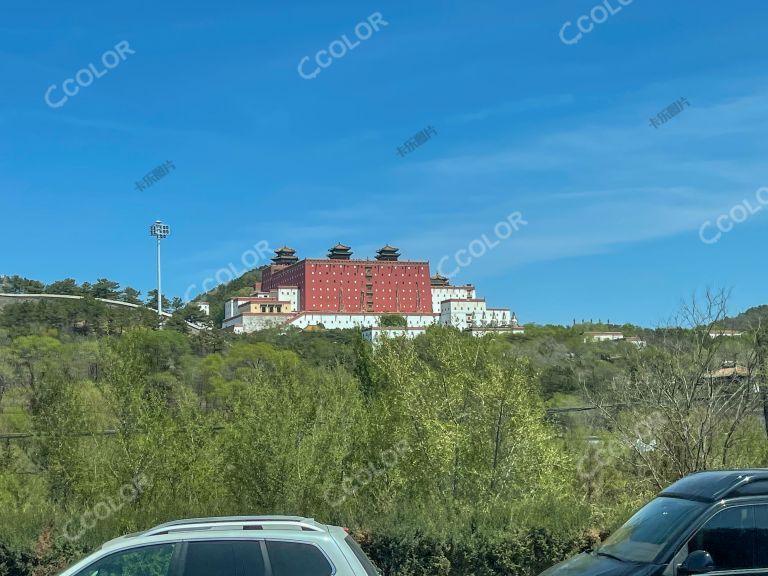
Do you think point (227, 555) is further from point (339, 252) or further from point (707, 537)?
point (339, 252)

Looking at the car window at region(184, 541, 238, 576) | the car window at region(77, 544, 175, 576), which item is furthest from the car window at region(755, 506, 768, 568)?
the car window at region(77, 544, 175, 576)

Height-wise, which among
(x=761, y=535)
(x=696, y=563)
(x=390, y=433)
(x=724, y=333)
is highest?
(x=724, y=333)

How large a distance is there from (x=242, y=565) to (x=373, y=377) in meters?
13.1

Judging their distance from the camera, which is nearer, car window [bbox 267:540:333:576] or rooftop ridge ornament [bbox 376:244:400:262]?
car window [bbox 267:540:333:576]

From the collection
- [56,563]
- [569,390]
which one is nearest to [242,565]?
[56,563]

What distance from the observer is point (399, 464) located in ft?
49.1

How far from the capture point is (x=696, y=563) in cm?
575

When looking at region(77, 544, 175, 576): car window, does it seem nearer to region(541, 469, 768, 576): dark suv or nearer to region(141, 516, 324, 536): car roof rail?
region(141, 516, 324, 536): car roof rail

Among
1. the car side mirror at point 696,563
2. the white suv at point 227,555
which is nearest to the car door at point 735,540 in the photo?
the car side mirror at point 696,563

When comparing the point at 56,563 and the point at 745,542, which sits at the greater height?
the point at 745,542

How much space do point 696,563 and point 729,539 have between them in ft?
1.54

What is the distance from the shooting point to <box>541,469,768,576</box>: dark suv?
5922 mm

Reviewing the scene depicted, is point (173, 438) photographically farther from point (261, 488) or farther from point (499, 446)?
point (499, 446)

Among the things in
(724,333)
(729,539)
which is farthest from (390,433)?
(729,539)
